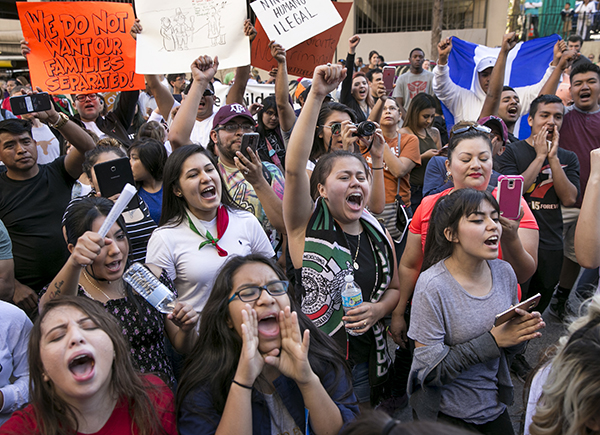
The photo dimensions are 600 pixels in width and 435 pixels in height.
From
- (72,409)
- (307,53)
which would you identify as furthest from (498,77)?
(72,409)

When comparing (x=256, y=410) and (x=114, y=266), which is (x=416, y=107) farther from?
(x=256, y=410)

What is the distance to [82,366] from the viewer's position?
1583 millimetres

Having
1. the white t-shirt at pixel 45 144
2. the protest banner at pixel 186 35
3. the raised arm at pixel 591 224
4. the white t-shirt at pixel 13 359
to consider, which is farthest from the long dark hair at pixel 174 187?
the white t-shirt at pixel 45 144

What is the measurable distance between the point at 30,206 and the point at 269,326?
91.1 inches

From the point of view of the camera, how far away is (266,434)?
1696mm

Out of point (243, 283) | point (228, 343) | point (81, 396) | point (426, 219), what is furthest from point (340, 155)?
point (81, 396)

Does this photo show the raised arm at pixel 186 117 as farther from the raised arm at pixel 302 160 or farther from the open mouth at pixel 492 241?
the open mouth at pixel 492 241

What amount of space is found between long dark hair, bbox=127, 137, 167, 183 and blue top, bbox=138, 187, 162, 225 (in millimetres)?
130

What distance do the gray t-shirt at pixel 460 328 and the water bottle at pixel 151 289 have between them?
1.07 metres

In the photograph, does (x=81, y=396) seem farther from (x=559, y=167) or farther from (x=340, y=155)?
(x=559, y=167)

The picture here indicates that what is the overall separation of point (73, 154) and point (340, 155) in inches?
82.3

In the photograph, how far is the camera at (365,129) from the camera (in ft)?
9.46

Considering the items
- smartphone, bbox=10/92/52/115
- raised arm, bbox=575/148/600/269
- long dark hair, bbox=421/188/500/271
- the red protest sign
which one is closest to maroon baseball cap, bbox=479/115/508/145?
raised arm, bbox=575/148/600/269

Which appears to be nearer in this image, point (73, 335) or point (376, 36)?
point (73, 335)
